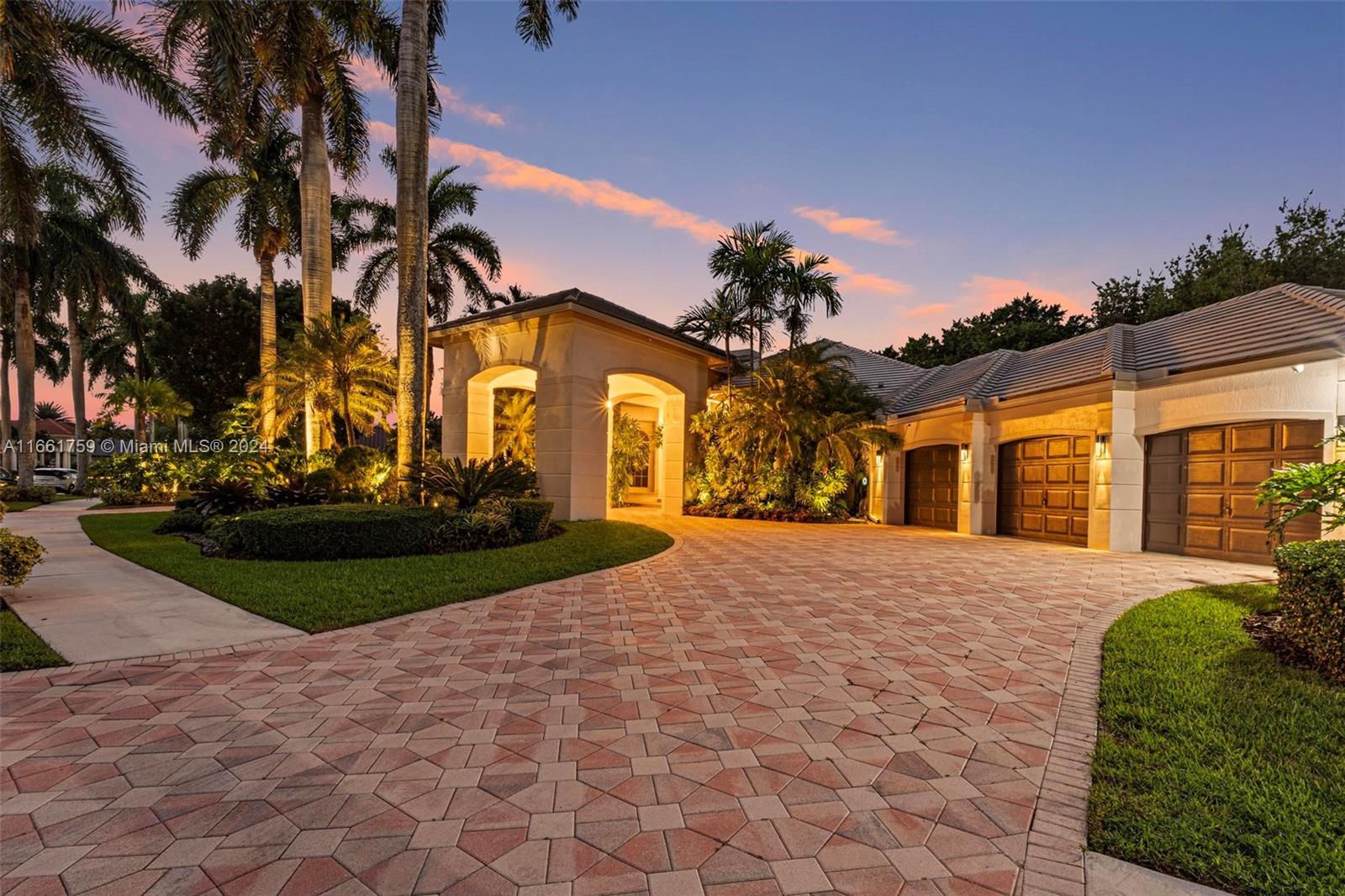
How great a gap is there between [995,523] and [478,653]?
1394 centimetres

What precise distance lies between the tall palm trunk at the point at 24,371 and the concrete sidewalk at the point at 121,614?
2057 cm

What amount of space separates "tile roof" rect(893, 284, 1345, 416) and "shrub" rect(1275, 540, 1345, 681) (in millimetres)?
6845

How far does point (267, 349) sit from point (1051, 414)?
23.3m

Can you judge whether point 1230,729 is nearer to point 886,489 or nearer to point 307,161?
point 886,489

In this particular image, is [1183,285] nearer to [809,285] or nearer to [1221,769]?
[809,285]

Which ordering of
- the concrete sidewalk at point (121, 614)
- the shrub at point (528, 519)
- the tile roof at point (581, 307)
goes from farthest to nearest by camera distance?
1. the tile roof at point (581, 307)
2. the shrub at point (528, 519)
3. the concrete sidewalk at point (121, 614)

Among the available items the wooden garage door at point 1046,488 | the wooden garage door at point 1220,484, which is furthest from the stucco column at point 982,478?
the wooden garage door at point 1220,484

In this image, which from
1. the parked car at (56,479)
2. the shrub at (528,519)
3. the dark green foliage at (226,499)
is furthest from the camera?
the parked car at (56,479)

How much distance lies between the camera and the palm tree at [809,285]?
17453 mm

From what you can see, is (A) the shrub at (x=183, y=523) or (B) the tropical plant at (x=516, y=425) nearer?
(A) the shrub at (x=183, y=523)

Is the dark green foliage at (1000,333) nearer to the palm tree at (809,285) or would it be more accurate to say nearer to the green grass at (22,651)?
the palm tree at (809,285)

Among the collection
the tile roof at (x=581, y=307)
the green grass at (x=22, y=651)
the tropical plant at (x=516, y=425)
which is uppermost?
the tile roof at (x=581, y=307)

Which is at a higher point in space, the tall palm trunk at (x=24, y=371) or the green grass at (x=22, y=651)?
the tall palm trunk at (x=24, y=371)

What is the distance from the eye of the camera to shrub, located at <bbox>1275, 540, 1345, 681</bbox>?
4275mm
